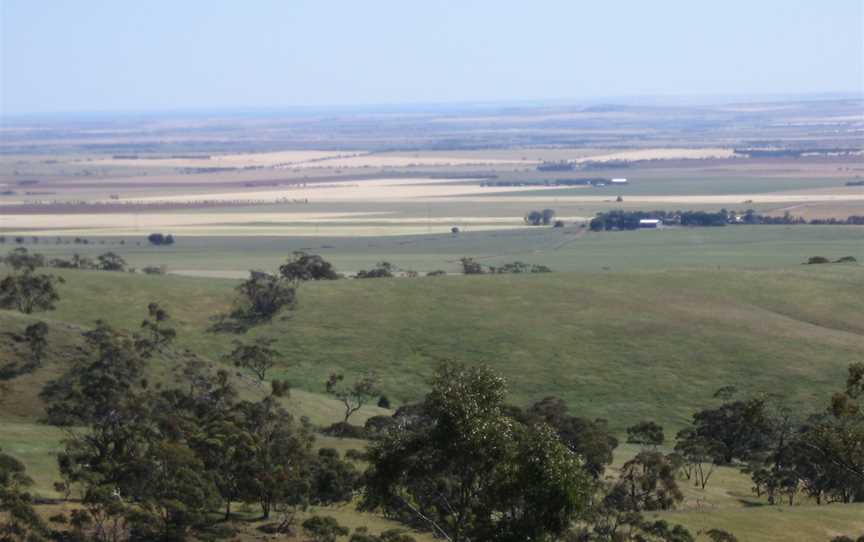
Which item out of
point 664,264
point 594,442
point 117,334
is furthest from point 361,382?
point 664,264

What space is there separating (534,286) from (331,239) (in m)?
75.0

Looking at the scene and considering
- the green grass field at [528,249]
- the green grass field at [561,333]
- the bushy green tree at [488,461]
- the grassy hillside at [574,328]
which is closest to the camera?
the bushy green tree at [488,461]

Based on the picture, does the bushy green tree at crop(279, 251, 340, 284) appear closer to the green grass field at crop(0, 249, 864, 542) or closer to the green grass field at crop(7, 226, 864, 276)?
the green grass field at crop(0, 249, 864, 542)

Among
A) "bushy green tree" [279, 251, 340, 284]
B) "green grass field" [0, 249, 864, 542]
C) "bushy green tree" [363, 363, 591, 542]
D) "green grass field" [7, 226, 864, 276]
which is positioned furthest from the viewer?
"green grass field" [7, 226, 864, 276]

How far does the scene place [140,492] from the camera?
38844 mm

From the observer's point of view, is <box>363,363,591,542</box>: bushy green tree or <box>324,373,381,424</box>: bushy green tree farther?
<box>324,373,381,424</box>: bushy green tree

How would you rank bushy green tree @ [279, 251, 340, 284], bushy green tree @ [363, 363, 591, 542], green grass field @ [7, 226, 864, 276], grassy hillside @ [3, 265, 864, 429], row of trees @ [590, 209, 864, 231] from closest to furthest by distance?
bushy green tree @ [363, 363, 591, 542], grassy hillside @ [3, 265, 864, 429], bushy green tree @ [279, 251, 340, 284], green grass field @ [7, 226, 864, 276], row of trees @ [590, 209, 864, 231]

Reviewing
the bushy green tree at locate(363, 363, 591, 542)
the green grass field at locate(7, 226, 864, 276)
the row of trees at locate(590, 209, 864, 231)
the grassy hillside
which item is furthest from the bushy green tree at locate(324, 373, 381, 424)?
the row of trees at locate(590, 209, 864, 231)

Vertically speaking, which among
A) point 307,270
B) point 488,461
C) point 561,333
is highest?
point 488,461

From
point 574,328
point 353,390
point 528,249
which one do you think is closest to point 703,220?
point 528,249

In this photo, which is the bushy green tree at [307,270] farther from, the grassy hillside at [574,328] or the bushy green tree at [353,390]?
the bushy green tree at [353,390]

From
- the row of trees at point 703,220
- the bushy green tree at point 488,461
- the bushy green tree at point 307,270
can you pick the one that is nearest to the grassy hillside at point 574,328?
the bushy green tree at point 307,270

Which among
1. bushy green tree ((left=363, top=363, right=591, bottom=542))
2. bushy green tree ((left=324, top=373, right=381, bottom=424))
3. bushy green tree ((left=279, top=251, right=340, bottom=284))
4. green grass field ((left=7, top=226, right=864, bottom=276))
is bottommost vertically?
green grass field ((left=7, top=226, right=864, bottom=276))

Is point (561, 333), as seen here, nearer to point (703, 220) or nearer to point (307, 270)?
point (307, 270)
